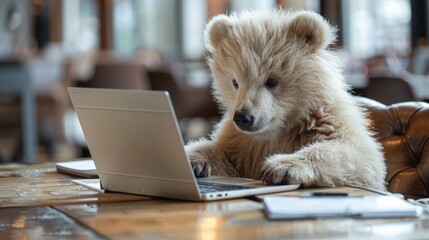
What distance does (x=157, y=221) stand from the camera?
146cm

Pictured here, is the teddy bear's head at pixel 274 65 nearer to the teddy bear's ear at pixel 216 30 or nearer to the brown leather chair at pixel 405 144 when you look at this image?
the teddy bear's ear at pixel 216 30

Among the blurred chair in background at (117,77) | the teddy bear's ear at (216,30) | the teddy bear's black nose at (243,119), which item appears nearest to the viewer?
the teddy bear's black nose at (243,119)

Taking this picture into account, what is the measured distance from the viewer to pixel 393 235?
129 cm

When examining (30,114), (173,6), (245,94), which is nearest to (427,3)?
(30,114)

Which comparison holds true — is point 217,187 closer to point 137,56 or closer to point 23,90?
point 23,90

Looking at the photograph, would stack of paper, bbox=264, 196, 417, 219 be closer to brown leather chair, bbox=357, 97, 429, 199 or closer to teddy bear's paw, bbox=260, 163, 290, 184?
teddy bear's paw, bbox=260, 163, 290, 184

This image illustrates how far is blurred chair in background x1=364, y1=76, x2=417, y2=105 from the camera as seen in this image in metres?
4.39

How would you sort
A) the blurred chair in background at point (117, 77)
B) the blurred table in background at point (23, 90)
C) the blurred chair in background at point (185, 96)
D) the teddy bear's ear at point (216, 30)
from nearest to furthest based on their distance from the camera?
the teddy bear's ear at point (216, 30) < the blurred table in background at point (23, 90) < the blurred chair in background at point (185, 96) < the blurred chair in background at point (117, 77)

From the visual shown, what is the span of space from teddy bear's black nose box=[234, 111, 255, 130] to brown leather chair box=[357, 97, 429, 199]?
24.3 inches

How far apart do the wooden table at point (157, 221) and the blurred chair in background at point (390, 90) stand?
2718 millimetres

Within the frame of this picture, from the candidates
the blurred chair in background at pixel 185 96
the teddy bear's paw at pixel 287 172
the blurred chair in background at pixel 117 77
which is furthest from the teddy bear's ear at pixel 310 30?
the blurred chair in background at pixel 117 77

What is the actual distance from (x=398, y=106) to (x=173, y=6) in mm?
13476

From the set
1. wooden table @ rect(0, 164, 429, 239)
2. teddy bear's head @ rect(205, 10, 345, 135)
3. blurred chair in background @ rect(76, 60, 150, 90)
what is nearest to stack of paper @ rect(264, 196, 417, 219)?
wooden table @ rect(0, 164, 429, 239)

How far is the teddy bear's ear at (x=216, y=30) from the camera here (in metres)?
2.10
